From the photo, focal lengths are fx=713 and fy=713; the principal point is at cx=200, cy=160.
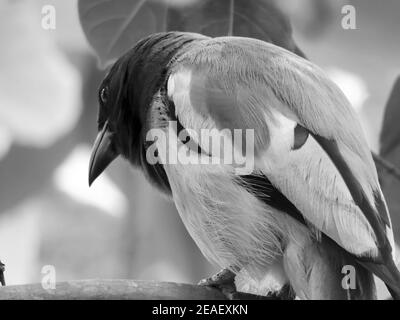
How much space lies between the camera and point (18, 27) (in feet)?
5.47

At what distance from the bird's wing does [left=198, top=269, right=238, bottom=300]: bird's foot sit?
0.74 ft

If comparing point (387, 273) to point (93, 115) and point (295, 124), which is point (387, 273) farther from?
point (93, 115)

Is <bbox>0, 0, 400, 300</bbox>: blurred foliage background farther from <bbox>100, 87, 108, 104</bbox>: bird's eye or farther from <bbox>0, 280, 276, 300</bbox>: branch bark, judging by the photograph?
<bbox>0, 280, 276, 300</bbox>: branch bark

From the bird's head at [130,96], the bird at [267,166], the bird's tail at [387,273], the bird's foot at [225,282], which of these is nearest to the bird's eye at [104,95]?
the bird's head at [130,96]

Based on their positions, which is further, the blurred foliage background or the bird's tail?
the blurred foliage background

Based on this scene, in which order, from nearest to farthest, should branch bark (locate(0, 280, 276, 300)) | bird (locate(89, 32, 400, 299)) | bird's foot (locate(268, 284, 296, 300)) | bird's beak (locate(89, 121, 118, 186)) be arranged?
branch bark (locate(0, 280, 276, 300)) → bird (locate(89, 32, 400, 299)) → bird's foot (locate(268, 284, 296, 300)) → bird's beak (locate(89, 121, 118, 186))

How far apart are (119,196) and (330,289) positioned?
22.0 inches

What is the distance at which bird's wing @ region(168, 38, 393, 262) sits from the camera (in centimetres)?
129

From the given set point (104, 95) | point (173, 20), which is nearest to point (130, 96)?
point (104, 95)

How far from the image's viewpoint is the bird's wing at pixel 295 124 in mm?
1294

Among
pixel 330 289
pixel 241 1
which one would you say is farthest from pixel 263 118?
pixel 241 1

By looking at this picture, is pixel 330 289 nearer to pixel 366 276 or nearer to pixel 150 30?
pixel 366 276

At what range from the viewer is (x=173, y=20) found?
1.70 m

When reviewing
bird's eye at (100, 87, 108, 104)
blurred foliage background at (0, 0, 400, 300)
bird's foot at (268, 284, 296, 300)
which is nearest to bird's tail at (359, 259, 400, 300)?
bird's foot at (268, 284, 296, 300)
